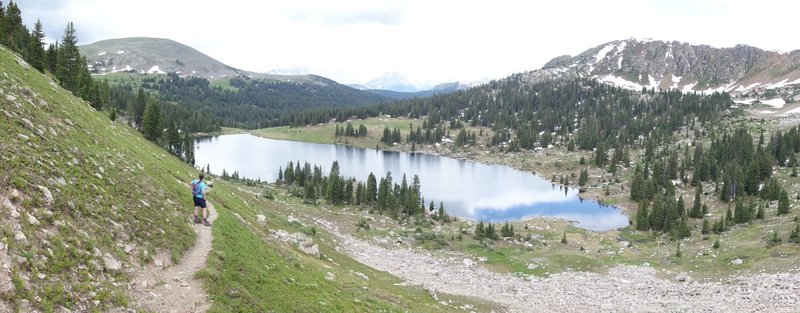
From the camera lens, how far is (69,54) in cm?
7338

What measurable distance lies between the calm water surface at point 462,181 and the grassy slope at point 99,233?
7636 cm

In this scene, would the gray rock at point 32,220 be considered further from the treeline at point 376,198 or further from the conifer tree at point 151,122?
the conifer tree at point 151,122

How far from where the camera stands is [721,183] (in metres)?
112

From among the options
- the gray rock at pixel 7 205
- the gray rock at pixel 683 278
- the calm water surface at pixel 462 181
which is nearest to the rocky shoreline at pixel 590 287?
the gray rock at pixel 683 278

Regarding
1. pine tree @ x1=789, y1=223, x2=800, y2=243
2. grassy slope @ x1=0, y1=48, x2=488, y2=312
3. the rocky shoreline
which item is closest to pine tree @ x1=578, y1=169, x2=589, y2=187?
pine tree @ x1=789, y1=223, x2=800, y2=243

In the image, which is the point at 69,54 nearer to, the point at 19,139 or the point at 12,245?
the point at 19,139

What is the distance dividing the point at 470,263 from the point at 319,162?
122391mm

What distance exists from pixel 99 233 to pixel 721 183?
128536 mm

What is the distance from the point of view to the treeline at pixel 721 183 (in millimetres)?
71188

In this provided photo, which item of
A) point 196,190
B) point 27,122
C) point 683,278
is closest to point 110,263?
point 196,190

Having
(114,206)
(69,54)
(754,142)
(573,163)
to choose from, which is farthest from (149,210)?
(754,142)

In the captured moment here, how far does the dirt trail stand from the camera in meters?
15.5

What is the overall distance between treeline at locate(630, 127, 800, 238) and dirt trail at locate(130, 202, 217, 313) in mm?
69233

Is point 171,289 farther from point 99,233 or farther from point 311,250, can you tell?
point 311,250
